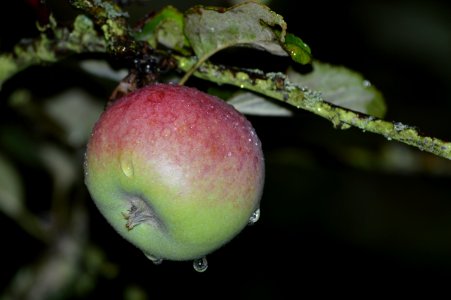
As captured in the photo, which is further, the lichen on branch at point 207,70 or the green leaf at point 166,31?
the green leaf at point 166,31

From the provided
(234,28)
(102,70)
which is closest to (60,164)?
(102,70)

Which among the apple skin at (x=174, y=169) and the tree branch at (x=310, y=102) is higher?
the tree branch at (x=310, y=102)

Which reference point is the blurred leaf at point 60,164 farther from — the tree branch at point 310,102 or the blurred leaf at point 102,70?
the tree branch at point 310,102

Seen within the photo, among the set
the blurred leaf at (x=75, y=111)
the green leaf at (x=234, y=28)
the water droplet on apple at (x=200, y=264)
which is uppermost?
the green leaf at (x=234, y=28)

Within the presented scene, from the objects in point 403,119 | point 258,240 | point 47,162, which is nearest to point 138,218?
point 47,162

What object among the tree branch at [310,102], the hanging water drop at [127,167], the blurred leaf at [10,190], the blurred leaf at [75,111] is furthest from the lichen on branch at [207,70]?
the blurred leaf at [10,190]

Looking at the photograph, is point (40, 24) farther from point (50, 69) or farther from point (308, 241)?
point (308, 241)

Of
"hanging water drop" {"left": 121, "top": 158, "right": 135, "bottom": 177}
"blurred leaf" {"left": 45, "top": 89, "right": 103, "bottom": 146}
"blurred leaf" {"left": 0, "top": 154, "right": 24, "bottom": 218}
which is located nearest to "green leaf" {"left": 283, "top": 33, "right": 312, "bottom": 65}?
"hanging water drop" {"left": 121, "top": 158, "right": 135, "bottom": 177}
